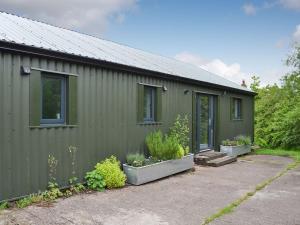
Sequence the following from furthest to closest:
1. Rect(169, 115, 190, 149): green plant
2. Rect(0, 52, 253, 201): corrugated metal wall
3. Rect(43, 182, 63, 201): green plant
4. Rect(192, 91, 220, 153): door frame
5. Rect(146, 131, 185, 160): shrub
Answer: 1. Rect(192, 91, 220, 153): door frame
2. Rect(169, 115, 190, 149): green plant
3. Rect(146, 131, 185, 160): shrub
4. Rect(43, 182, 63, 201): green plant
5. Rect(0, 52, 253, 201): corrugated metal wall

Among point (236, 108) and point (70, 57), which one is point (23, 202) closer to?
point (70, 57)

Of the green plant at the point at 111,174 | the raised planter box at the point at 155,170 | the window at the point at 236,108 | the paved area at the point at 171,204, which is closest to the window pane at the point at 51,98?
the green plant at the point at 111,174

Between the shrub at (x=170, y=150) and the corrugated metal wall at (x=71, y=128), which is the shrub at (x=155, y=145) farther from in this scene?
the corrugated metal wall at (x=71, y=128)

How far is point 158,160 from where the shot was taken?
9227mm

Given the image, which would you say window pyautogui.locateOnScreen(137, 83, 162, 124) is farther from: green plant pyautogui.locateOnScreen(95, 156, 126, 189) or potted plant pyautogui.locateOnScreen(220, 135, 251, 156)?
potted plant pyautogui.locateOnScreen(220, 135, 251, 156)

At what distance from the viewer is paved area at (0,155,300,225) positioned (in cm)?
555

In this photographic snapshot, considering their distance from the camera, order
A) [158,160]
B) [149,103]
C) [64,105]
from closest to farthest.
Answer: [64,105]
[158,160]
[149,103]

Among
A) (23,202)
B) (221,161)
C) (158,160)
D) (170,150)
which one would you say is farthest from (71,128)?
(221,161)

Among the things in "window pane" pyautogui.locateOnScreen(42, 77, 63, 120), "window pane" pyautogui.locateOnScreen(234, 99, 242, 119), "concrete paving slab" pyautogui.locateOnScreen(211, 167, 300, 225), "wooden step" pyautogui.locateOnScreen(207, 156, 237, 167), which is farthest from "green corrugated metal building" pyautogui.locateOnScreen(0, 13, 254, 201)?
"window pane" pyautogui.locateOnScreen(234, 99, 242, 119)

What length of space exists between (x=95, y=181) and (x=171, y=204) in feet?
6.41

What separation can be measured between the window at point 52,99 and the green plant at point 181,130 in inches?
164

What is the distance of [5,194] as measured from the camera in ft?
20.0

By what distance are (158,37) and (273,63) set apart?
32.4 ft

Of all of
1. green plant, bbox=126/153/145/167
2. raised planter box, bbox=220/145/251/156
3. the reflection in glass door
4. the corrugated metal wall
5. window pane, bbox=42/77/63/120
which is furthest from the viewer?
raised planter box, bbox=220/145/251/156
